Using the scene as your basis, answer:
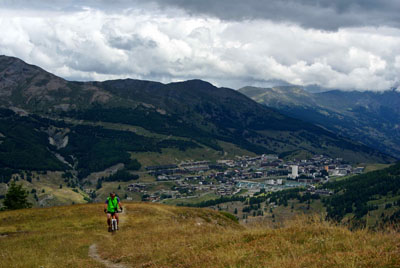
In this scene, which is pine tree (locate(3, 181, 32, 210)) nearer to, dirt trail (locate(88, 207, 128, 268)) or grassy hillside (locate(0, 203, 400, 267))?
grassy hillside (locate(0, 203, 400, 267))

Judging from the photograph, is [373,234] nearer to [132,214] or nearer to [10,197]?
[132,214]

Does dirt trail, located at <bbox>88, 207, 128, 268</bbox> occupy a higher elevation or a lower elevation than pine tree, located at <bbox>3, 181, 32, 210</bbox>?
higher

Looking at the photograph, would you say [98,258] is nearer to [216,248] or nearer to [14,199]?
[216,248]

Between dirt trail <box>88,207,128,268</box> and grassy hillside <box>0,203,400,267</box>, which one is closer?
grassy hillside <box>0,203,400,267</box>

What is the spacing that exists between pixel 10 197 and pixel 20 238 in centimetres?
5191

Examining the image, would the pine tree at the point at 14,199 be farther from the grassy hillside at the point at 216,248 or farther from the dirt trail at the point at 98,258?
the dirt trail at the point at 98,258

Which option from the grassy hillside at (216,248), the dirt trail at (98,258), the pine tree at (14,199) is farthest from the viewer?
the pine tree at (14,199)

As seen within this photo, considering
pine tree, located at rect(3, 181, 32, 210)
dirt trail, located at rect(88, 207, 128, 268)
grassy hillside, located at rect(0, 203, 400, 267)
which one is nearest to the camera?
grassy hillside, located at rect(0, 203, 400, 267)

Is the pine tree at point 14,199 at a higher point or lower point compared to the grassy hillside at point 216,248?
lower

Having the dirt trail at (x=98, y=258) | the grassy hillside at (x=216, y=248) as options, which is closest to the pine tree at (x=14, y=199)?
the grassy hillside at (x=216, y=248)

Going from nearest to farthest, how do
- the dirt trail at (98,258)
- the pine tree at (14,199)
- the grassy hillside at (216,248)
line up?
the grassy hillside at (216,248) → the dirt trail at (98,258) → the pine tree at (14,199)

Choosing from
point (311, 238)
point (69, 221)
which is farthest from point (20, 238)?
point (311, 238)

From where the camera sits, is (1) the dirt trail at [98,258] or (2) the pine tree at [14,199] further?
(2) the pine tree at [14,199]

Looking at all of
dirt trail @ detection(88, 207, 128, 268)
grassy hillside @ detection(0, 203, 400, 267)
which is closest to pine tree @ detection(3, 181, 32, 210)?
grassy hillside @ detection(0, 203, 400, 267)
